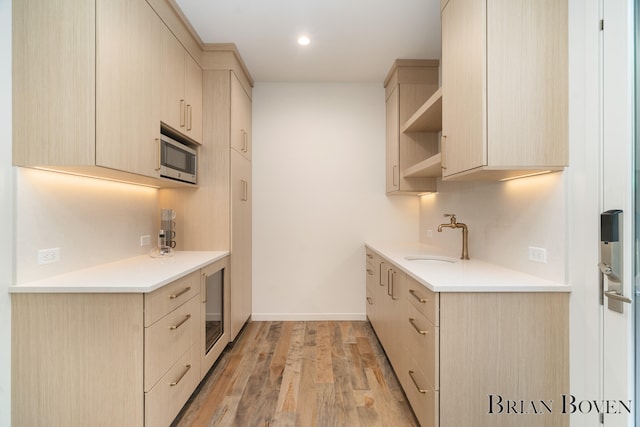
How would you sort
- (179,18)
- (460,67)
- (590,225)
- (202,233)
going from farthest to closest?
(202,233)
(179,18)
(460,67)
(590,225)

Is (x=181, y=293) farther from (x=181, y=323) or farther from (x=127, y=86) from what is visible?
(x=127, y=86)

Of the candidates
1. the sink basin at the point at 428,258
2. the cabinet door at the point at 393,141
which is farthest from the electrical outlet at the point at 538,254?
the cabinet door at the point at 393,141

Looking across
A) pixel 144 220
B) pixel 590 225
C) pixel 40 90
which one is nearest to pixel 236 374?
pixel 144 220

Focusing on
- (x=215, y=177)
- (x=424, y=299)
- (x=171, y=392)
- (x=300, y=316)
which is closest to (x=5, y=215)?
(x=171, y=392)

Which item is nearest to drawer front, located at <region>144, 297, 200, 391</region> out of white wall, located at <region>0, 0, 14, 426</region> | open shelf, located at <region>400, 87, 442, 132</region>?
white wall, located at <region>0, 0, 14, 426</region>

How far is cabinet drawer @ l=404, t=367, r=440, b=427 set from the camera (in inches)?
59.4

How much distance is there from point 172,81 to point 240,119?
0.87 m

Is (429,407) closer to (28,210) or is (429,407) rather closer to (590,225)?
(590,225)

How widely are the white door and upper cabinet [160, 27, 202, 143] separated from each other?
8.18ft

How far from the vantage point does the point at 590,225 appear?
1437 mm

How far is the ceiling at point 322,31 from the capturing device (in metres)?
2.27

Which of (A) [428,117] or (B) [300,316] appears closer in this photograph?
(A) [428,117]

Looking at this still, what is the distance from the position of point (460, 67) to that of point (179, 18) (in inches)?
81.2

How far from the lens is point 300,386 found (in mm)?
2232
